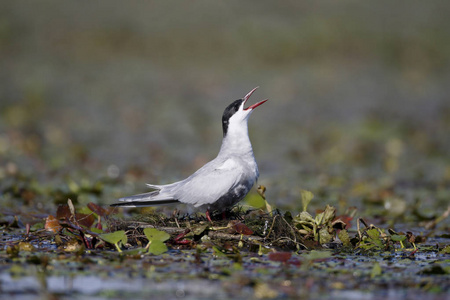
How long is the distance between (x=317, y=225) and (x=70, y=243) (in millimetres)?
2210

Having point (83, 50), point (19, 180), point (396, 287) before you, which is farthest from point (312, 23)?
point (396, 287)

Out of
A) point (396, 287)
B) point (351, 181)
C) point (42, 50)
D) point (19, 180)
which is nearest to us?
point (396, 287)

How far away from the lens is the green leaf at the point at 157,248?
5895 mm

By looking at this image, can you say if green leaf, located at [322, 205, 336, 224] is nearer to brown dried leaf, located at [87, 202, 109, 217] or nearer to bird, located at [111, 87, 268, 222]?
bird, located at [111, 87, 268, 222]

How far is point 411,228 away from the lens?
8.05m

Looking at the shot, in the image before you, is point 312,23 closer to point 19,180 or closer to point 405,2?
point 405,2

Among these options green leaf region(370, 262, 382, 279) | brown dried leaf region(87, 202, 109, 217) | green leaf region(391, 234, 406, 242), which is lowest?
green leaf region(370, 262, 382, 279)

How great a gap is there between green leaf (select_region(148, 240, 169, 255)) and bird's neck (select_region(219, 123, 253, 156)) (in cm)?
144

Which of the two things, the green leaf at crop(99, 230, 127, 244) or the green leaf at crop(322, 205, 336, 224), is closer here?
the green leaf at crop(99, 230, 127, 244)

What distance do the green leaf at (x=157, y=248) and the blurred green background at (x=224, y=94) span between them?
10.4 feet

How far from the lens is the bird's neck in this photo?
7.05m

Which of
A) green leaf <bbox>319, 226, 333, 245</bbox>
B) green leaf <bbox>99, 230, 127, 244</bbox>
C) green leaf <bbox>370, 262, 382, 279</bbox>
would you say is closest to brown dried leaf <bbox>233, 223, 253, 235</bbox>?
green leaf <bbox>319, 226, 333, 245</bbox>

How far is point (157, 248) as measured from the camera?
233 inches

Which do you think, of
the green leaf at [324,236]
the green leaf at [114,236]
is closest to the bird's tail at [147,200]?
the green leaf at [114,236]
